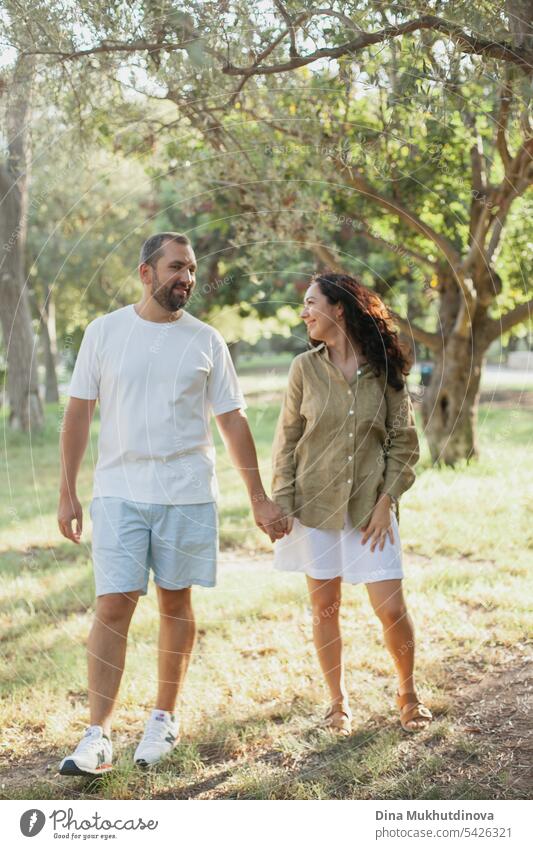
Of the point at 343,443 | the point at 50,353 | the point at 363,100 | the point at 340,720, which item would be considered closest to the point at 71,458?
the point at 343,443

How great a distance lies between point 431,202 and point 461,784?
7034 millimetres

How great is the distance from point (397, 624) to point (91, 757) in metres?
1.57

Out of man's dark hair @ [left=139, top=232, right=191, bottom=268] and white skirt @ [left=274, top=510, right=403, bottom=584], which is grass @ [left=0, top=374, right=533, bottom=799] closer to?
white skirt @ [left=274, top=510, right=403, bottom=584]

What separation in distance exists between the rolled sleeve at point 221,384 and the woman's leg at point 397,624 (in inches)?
43.9

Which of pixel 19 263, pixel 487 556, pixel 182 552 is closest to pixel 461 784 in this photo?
pixel 182 552

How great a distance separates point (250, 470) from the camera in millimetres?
4664

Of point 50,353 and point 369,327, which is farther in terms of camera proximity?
point 50,353

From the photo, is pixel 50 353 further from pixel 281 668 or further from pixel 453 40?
pixel 453 40

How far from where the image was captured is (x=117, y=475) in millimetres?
4531

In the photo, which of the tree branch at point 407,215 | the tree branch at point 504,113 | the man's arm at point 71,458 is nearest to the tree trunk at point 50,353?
the tree branch at point 407,215

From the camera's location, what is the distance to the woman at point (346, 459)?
470 centimetres

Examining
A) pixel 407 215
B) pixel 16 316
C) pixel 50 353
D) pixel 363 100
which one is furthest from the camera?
pixel 50 353

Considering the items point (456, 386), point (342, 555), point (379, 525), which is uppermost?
point (456, 386)

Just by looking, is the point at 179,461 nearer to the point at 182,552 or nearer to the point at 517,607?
the point at 182,552
